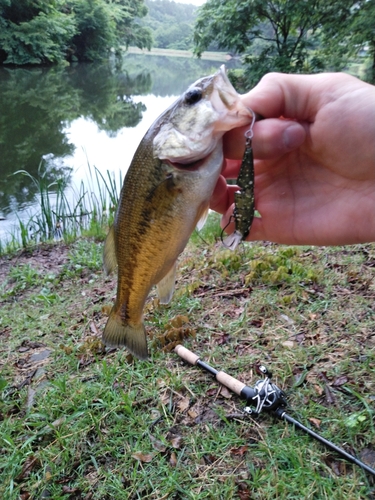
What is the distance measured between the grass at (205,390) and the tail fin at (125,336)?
768 millimetres

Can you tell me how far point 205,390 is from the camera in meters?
2.87

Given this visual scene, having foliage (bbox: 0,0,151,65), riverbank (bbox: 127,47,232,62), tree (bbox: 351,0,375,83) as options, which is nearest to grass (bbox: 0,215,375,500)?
tree (bbox: 351,0,375,83)

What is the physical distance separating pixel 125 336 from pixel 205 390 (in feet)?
3.29

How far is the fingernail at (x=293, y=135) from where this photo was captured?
5.58 ft

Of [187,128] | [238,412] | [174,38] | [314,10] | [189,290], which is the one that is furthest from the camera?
[174,38]

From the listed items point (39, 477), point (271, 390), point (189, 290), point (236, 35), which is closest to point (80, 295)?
point (189, 290)

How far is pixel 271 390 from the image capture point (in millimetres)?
2557

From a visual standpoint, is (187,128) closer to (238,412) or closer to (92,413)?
(238,412)

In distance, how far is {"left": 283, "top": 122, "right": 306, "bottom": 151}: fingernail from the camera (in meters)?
1.70

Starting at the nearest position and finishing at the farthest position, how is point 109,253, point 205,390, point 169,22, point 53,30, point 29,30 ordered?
1. point 109,253
2. point 205,390
3. point 29,30
4. point 53,30
5. point 169,22

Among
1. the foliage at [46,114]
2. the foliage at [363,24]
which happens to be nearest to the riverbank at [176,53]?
the foliage at [46,114]

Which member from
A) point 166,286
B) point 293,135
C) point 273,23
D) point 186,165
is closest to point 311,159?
point 293,135

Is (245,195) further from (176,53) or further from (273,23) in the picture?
(176,53)

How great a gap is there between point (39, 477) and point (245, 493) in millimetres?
1276
